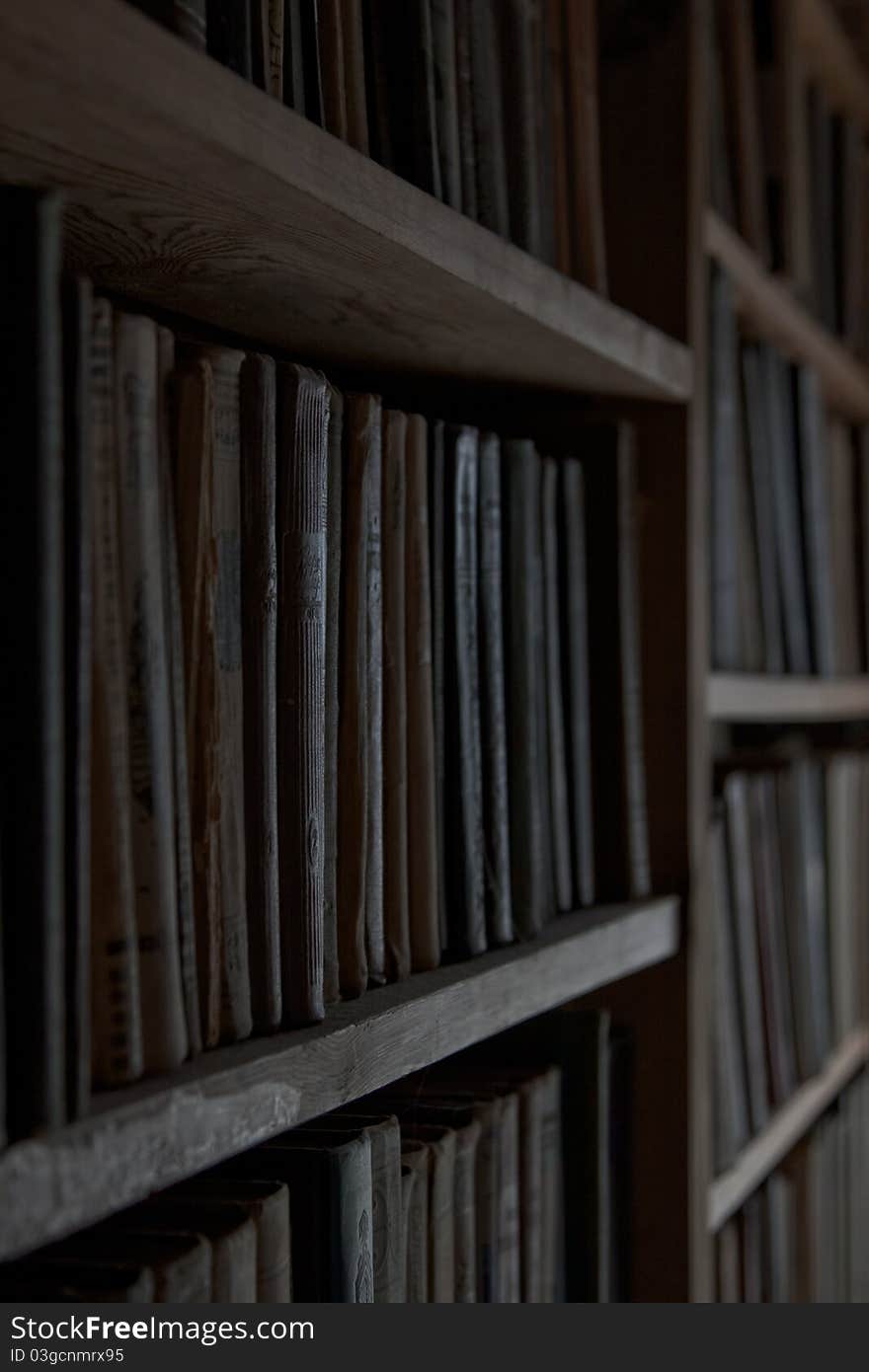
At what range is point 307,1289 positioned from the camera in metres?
0.63

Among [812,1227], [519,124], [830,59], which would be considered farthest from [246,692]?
[830,59]

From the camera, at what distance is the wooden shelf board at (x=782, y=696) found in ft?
3.68

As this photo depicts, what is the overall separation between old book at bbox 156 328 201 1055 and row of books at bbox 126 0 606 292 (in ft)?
0.46

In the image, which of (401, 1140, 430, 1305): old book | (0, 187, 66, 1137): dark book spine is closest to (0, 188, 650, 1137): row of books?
(0, 187, 66, 1137): dark book spine

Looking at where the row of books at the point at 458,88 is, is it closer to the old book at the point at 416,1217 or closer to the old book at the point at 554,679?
the old book at the point at 554,679

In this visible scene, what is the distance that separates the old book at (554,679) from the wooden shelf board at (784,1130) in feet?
1.24

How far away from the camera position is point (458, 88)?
0.76 meters

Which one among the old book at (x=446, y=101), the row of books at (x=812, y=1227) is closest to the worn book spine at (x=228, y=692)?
the old book at (x=446, y=101)

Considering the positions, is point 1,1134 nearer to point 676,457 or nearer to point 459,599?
point 459,599

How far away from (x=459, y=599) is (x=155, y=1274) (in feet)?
1.30

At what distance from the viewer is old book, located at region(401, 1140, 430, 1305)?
2.34 feet

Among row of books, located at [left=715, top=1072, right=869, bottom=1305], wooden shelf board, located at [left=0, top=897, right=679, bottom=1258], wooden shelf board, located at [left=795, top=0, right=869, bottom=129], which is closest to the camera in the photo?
wooden shelf board, located at [left=0, top=897, right=679, bottom=1258]

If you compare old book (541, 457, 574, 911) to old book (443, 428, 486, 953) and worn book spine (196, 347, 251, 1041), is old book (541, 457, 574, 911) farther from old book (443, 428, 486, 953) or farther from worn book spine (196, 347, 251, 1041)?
worn book spine (196, 347, 251, 1041)

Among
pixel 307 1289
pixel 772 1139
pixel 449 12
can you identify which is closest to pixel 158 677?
pixel 307 1289
